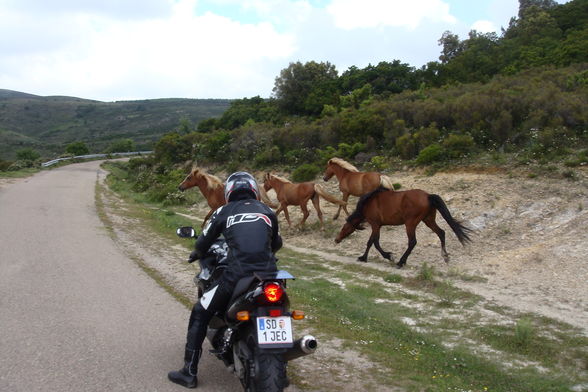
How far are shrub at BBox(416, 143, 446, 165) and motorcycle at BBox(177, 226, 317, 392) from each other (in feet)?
43.0

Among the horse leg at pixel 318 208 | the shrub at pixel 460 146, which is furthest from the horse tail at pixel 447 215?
the shrub at pixel 460 146

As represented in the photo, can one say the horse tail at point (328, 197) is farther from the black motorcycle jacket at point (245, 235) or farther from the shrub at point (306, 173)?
the black motorcycle jacket at point (245, 235)

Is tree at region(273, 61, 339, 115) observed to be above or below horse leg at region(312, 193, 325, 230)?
above

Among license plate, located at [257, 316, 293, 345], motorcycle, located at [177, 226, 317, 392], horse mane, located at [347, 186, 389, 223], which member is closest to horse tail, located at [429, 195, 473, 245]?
horse mane, located at [347, 186, 389, 223]

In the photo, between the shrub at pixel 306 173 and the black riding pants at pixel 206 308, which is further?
the shrub at pixel 306 173

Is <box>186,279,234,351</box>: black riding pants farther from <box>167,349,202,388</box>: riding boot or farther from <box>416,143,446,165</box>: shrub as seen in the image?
<box>416,143,446,165</box>: shrub

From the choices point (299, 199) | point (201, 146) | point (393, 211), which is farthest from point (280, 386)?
point (201, 146)

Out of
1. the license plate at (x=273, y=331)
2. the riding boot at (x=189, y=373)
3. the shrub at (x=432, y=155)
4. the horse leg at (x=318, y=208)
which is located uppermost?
the shrub at (x=432, y=155)

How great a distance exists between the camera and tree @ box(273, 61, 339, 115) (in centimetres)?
3544

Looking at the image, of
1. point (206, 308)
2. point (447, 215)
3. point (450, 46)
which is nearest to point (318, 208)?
point (447, 215)

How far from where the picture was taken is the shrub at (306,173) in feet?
63.5

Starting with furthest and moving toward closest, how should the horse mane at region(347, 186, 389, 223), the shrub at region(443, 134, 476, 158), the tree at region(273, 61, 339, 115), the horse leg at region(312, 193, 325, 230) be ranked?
the tree at region(273, 61, 339, 115), the shrub at region(443, 134, 476, 158), the horse leg at region(312, 193, 325, 230), the horse mane at region(347, 186, 389, 223)

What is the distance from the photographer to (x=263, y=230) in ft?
14.5

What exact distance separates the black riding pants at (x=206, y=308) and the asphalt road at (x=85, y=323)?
17.0 inches
